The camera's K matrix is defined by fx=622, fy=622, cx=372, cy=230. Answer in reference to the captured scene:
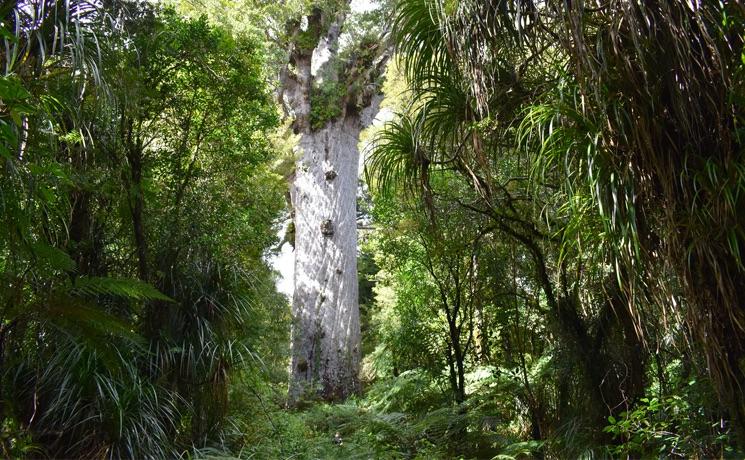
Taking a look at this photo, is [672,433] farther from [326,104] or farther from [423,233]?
[326,104]

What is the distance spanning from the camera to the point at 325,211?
A: 30.2 feet

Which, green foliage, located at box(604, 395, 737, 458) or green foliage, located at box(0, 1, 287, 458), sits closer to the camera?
green foliage, located at box(604, 395, 737, 458)

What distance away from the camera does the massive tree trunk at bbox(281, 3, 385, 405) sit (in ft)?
28.5

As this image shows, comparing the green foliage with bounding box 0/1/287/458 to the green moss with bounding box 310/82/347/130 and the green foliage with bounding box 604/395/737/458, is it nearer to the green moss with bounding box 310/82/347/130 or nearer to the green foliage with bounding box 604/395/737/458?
the green foliage with bounding box 604/395/737/458

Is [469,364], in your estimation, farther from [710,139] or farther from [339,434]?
[710,139]

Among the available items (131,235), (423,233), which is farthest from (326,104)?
(131,235)

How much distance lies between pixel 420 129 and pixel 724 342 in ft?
7.30

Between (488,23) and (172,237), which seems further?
(172,237)

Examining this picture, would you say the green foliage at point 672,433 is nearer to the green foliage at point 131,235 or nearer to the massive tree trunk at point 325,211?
the green foliage at point 131,235

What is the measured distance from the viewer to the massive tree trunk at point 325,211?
867 centimetres

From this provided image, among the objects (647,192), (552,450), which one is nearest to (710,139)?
(647,192)

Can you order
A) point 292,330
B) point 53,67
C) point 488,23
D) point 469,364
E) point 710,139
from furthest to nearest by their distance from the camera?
point 292,330 < point 469,364 < point 53,67 < point 488,23 < point 710,139

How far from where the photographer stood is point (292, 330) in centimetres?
846

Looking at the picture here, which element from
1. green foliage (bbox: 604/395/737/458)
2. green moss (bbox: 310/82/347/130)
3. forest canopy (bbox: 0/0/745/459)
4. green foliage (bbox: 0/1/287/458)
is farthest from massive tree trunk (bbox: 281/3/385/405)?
green foliage (bbox: 604/395/737/458)
